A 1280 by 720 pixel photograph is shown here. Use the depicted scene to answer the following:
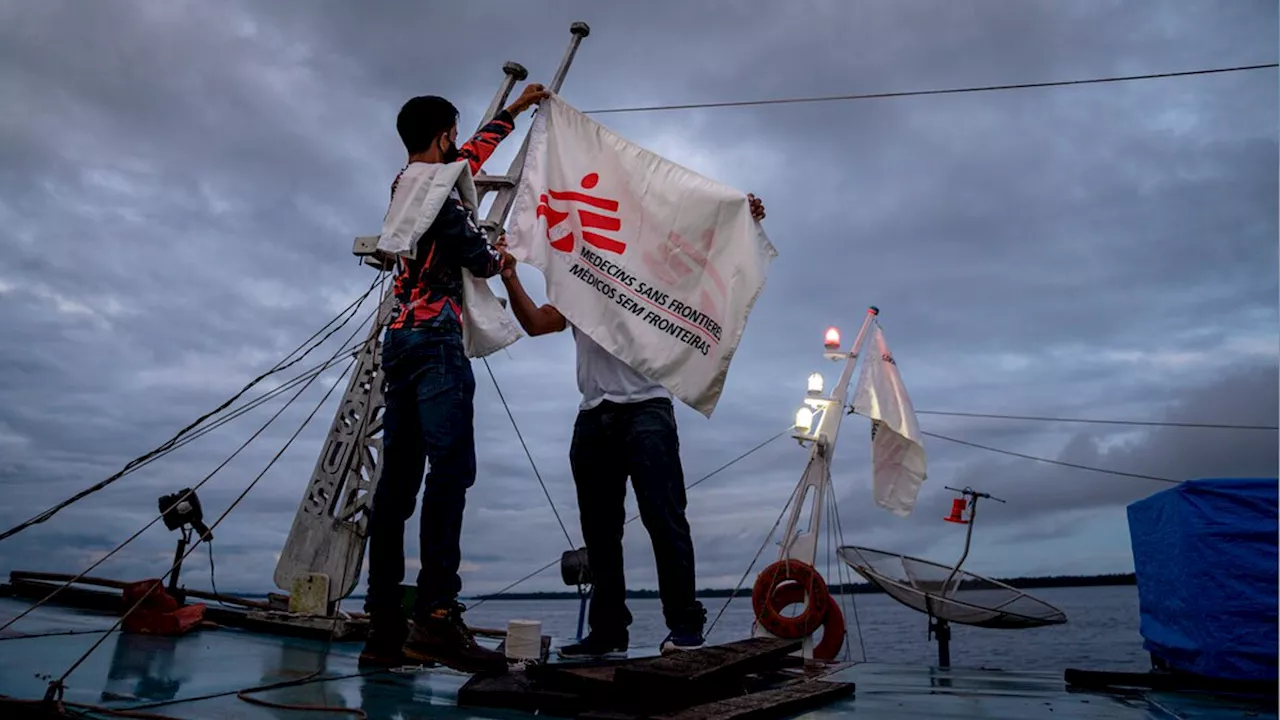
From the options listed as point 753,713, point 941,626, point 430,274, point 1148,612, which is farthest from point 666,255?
point 941,626

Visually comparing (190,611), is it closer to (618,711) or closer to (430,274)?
(430,274)

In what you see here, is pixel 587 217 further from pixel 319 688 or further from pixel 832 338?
pixel 832 338

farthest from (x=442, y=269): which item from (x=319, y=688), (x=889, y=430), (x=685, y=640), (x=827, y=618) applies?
(x=889, y=430)

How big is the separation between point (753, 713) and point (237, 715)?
1792mm

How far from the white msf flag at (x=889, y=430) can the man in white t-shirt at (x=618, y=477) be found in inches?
303

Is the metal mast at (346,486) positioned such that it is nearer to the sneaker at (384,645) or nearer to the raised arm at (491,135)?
the raised arm at (491,135)

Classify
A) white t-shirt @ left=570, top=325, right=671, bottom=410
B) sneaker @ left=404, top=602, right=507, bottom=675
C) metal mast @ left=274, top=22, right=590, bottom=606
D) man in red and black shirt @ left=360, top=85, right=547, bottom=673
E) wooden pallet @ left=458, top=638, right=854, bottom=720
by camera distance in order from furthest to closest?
metal mast @ left=274, top=22, right=590, bottom=606
white t-shirt @ left=570, top=325, right=671, bottom=410
man in red and black shirt @ left=360, top=85, right=547, bottom=673
sneaker @ left=404, top=602, right=507, bottom=675
wooden pallet @ left=458, top=638, right=854, bottom=720

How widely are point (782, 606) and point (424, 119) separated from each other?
5.69 meters

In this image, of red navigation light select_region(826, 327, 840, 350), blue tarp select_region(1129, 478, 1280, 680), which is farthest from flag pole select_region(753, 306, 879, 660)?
blue tarp select_region(1129, 478, 1280, 680)

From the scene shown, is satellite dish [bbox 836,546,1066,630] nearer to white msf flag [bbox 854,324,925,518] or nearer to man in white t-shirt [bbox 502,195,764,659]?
white msf flag [bbox 854,324,925,518]

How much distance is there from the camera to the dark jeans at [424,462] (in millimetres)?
4227

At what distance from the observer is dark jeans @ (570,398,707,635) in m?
4.82

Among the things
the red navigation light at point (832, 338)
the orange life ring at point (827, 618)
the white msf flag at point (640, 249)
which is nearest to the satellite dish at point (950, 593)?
the red navigation light at point (832, 338)

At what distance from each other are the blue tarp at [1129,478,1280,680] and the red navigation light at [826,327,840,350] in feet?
18.8
